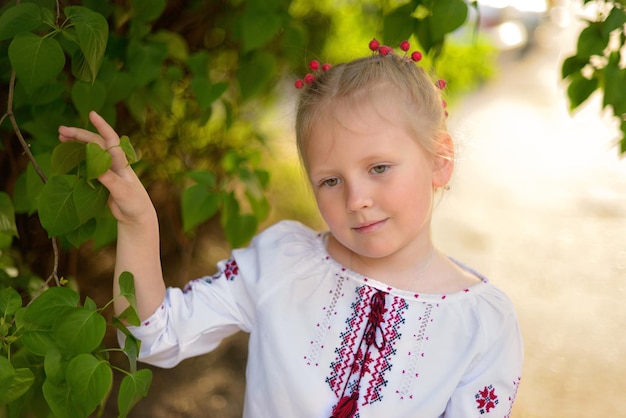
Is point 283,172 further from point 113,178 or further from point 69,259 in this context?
point 113,178

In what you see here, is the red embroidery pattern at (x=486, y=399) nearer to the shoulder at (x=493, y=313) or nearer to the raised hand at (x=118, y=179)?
the shoulder at (x=493, y=313)

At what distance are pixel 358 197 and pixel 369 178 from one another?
0.04 m

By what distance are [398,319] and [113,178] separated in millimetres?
527

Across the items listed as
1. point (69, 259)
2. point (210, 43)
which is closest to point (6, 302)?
point (69, 259)

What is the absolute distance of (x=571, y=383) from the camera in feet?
8.70

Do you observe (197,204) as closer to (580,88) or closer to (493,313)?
(493,313)

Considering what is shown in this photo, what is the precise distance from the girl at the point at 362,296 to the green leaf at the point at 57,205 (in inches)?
7.5

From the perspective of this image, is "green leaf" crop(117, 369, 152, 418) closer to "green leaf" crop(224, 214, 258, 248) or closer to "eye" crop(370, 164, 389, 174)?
"eye" crop(370, 164, 389, 174)

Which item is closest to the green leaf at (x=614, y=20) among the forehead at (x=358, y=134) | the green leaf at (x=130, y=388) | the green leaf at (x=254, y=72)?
the forehead at (x=358, y=134)

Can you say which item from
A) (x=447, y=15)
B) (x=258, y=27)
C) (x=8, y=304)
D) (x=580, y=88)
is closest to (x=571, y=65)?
(x=580, y=88)

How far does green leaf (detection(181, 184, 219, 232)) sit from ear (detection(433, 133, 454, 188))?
52cm

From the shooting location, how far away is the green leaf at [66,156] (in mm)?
1033

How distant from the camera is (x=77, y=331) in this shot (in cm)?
93

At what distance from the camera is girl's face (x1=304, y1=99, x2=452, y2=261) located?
1.28 metres
